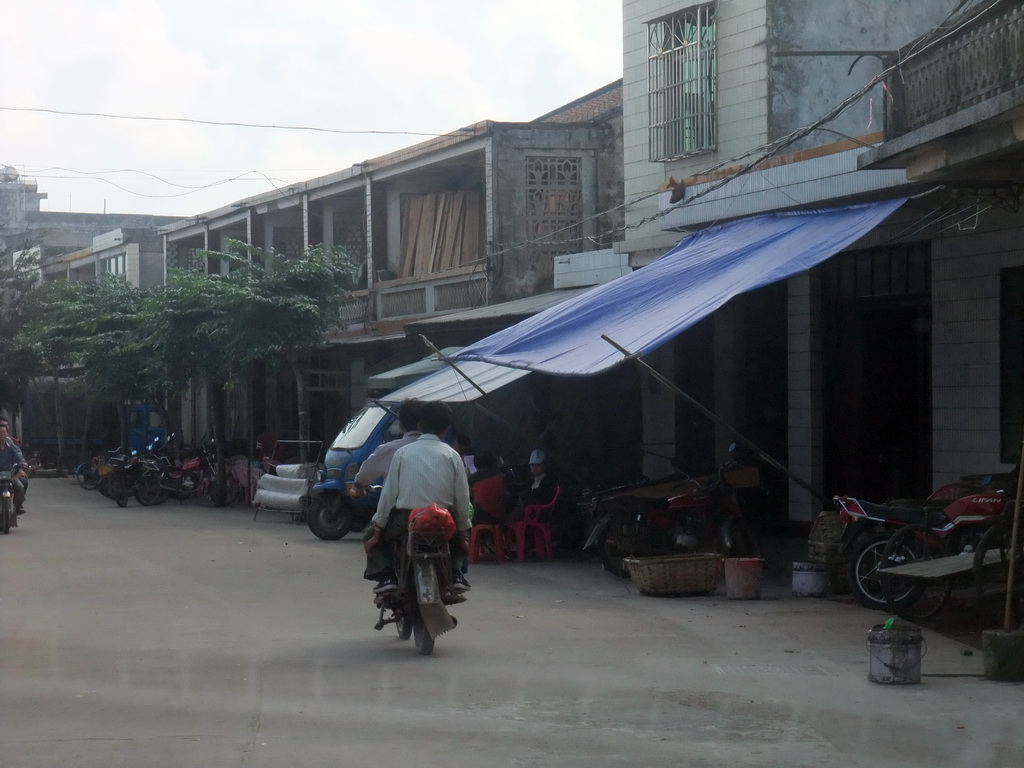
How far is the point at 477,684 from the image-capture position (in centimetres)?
744

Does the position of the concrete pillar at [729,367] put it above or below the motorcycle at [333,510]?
above

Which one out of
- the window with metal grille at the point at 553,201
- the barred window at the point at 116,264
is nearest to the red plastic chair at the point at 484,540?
the window with metal grille at the point at 553,201

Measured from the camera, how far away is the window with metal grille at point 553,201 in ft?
76.4

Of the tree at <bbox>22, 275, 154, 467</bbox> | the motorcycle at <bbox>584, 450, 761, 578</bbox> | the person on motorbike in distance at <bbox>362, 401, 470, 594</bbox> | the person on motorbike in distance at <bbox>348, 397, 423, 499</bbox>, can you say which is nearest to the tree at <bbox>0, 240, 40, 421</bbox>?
the tree at <bbox>22, 275, 154, 467</bbox>

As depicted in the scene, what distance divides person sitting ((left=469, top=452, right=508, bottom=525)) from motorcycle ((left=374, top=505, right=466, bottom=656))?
5630mm

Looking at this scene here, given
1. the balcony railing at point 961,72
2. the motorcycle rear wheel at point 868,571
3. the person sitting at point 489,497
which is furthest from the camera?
the person sitting at point 489,497

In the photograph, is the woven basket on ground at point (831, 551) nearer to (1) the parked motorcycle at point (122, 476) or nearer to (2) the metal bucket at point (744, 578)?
(2) the metal bucket at point (744, 578)

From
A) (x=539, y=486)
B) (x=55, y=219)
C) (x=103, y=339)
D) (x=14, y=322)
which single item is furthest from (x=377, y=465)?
(x=55, y=219)

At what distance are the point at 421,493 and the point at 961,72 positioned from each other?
4.89 meters

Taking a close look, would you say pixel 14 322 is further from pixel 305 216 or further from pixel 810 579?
pixel 810 579

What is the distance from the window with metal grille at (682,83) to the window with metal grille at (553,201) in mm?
4603

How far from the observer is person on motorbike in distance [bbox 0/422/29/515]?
18.5 meters

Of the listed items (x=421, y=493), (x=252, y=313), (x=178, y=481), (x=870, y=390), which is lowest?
(x=178, y=481)

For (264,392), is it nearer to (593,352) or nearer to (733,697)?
(593,352)
